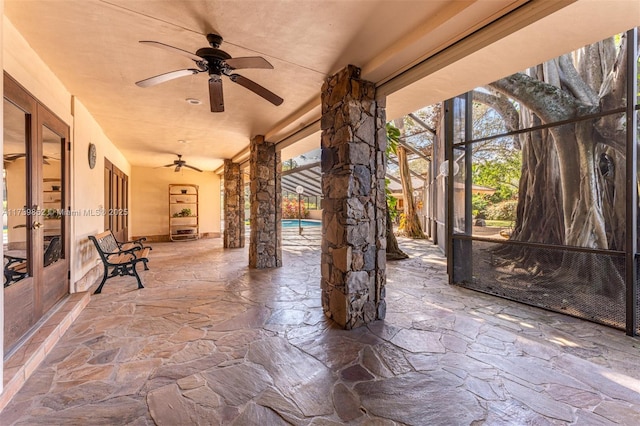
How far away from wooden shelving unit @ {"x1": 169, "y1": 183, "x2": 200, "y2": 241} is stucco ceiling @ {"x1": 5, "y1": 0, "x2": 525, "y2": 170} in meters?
6.18

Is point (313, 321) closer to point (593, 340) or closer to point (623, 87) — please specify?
point (593, 340)

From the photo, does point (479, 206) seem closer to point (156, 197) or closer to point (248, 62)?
point (248, 62)

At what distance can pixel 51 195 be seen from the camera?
117 inches

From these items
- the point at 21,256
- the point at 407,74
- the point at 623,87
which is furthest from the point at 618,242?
the point at 21,256

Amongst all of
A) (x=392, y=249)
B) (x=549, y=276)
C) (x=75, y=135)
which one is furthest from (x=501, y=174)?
(x=75, y=135)

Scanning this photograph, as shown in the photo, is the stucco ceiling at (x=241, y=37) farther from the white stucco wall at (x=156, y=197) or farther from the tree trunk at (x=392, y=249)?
the white stucco wall at (x=156, y=197)

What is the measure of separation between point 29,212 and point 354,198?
2.86 metres

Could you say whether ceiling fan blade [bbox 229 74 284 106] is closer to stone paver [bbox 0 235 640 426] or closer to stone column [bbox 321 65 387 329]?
stone column [bbox 321 65 387 329]

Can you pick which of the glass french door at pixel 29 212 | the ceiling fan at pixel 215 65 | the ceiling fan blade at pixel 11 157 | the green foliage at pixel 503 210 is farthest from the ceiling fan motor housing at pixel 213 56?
the green foliage at pixel 503 210

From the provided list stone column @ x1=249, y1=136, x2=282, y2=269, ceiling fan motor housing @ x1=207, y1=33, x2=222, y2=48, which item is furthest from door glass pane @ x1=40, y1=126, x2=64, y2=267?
stone column @ x1=249, y1=136, x2=282, y2=269

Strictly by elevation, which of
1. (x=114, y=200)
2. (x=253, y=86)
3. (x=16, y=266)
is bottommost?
(x=16, y=266)

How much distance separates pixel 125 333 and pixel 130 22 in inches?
101

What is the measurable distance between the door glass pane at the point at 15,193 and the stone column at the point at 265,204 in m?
3.04

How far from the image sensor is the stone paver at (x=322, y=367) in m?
1.63
